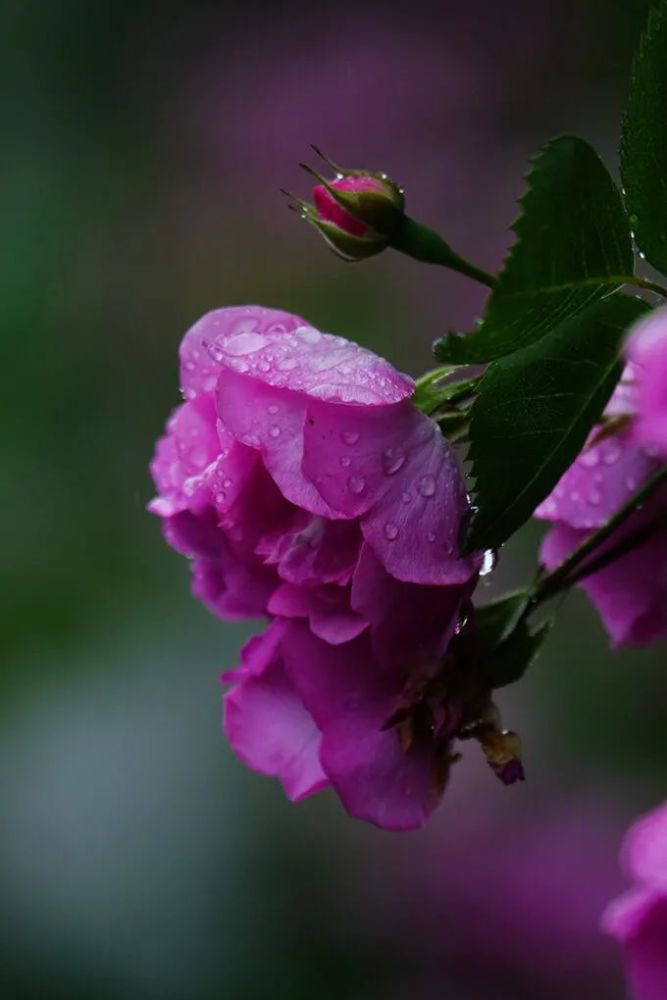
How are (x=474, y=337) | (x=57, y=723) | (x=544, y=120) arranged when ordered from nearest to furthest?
1. (x=474, y=337)
2. (x=57, y=723)
3. (x=544, y=120)

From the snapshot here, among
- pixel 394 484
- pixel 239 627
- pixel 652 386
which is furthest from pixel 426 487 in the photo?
pixel 239 627

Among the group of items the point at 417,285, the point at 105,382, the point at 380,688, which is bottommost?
the point at 105,382

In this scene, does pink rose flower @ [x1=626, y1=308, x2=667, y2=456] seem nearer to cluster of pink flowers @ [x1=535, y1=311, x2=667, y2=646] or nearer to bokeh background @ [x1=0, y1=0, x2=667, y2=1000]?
cluster of pink flowers @ [x1=535, y1=311, x2=667, y2=646]

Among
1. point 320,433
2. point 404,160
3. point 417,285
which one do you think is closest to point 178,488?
point 320,433

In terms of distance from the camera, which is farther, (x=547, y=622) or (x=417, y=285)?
(x=417, y=285)

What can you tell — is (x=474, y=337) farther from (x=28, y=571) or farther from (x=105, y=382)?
(x=105, y=382)

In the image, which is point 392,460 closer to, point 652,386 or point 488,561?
point 488,561

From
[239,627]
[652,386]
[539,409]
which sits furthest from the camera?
[239,627]

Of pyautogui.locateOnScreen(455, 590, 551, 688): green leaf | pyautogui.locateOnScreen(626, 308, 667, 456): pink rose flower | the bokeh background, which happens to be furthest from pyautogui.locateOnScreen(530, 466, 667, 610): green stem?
the bokeh background
